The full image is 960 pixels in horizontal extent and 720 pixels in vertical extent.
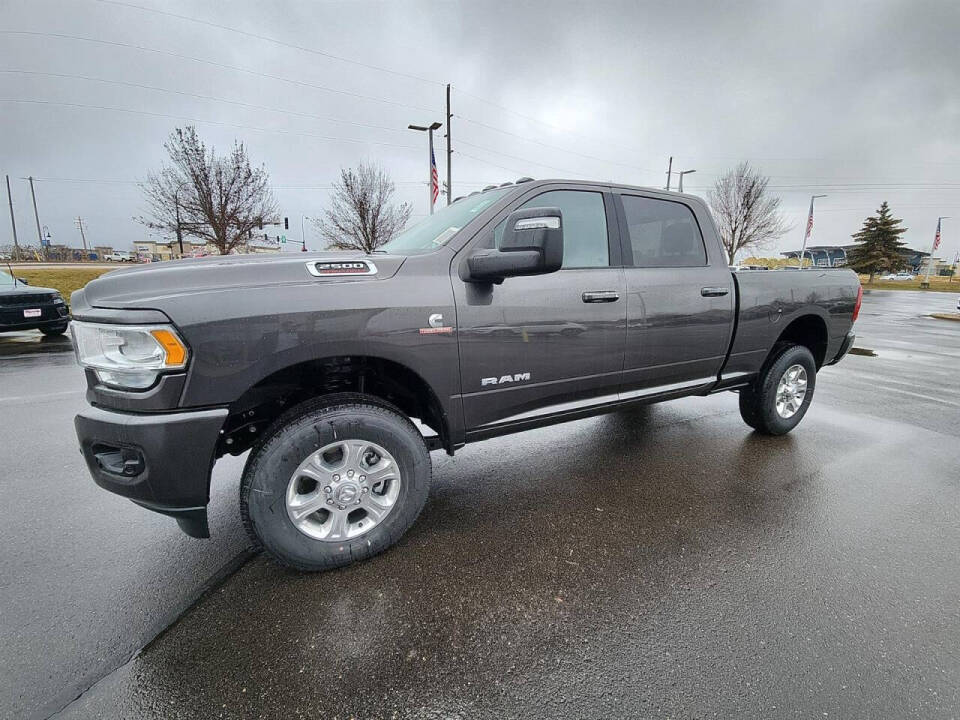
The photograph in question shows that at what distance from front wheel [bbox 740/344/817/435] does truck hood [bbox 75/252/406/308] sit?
3343 mm

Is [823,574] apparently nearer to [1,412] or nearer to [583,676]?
[583,676]

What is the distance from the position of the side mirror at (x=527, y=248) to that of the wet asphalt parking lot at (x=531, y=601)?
148 cm

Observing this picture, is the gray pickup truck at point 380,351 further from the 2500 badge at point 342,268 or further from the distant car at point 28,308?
the distant car at point 28,308

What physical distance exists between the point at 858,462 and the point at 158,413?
15.3 feet

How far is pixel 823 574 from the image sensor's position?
231cm

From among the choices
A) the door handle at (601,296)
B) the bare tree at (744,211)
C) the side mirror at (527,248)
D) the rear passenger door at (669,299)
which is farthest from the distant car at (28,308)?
the bare tree at (744,211)

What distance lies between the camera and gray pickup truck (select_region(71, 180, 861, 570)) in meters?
1.92

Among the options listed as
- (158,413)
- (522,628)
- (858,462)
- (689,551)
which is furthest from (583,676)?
(858,462)

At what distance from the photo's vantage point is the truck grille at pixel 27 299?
859 cm

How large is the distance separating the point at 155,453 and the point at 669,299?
3.00m

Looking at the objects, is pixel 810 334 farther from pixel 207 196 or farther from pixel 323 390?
pixel 207 196

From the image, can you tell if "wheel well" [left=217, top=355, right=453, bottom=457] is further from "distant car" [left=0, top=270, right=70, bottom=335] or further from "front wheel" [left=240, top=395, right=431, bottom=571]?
"distant car" [left=0, top=270, right=70, bottom=335]

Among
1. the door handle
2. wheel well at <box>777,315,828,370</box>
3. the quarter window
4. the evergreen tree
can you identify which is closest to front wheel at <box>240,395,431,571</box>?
the door handle

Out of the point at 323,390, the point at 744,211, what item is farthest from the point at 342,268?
the point at 744,211
